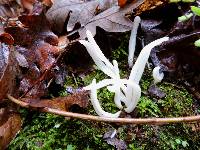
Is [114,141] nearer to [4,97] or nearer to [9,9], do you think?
[4,97]

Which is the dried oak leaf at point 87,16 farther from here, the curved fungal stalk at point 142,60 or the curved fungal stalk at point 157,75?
the curved fungal stalk at point 142,60

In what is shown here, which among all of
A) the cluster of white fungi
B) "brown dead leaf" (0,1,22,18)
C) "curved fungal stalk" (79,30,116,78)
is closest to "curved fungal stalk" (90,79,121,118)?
the cluster of white fungi

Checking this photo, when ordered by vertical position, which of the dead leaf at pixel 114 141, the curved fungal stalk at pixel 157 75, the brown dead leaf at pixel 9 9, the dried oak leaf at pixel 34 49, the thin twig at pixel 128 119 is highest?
the dried oak leaf at pixel 34 49

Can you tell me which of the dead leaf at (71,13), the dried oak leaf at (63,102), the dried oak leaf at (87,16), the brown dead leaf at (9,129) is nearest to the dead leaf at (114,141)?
the dried oak leaf at (63,102)

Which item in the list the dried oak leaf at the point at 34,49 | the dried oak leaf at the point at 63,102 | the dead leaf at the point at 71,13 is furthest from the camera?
the dead leaf at the point at 71,13

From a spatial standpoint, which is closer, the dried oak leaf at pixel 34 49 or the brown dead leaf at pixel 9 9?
the dried oak leaf at pixel 34 49

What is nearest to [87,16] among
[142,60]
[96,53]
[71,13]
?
[71,13]

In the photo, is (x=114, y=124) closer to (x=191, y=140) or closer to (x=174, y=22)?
(x=191, y=140)
